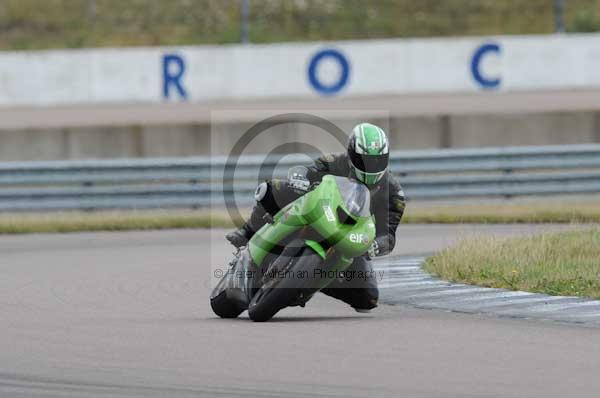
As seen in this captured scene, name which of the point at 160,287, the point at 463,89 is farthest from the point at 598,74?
the point at 160,287

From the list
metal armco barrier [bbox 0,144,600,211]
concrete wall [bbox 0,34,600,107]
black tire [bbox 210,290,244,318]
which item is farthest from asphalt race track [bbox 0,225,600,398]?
concrete wall [bbox 0,34,600,107]

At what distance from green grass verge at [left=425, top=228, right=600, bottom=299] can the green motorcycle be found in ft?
7.09

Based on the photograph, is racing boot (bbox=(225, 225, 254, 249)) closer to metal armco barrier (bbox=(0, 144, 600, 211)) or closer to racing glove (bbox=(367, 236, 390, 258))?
racing glove (bbox=(367, 236, 390, 258))

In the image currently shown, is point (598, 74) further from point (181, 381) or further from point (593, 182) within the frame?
point (181, 381)

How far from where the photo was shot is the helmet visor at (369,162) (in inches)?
378

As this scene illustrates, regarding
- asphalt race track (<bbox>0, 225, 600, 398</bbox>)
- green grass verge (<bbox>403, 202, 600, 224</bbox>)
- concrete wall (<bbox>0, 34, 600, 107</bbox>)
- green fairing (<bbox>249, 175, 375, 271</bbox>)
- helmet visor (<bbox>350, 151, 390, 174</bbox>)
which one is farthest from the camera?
concrete wall (<bbox>0, 34, 600, 107</bbox>)

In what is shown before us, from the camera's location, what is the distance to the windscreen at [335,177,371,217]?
9.38 meters

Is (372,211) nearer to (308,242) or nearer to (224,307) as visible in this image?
(308,242)

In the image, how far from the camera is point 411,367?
8.05m

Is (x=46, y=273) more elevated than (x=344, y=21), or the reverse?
(x=344, y=21)

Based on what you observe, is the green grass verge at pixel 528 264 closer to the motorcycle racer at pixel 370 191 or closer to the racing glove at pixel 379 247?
the motorcycle racer at pixel 370 191

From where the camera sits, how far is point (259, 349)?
870 centimetres

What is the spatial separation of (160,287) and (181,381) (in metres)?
4.85

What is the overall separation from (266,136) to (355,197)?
14.4 meters
